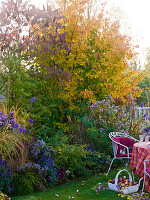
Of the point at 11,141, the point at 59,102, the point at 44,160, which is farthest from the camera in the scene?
the point at 59,102

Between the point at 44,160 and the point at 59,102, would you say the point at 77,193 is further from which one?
the point at 59,102

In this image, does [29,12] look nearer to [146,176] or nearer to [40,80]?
[40,80]

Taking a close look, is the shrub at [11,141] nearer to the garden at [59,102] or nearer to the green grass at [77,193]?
the garden at [59,102]

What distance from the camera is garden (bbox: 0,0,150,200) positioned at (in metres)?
4.53

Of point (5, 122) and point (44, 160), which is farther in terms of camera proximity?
point (44, 160)

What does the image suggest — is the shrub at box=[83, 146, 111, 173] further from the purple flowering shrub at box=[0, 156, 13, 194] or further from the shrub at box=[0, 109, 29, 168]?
the purple flowering shrub at box=[0, 156, 13, 194]

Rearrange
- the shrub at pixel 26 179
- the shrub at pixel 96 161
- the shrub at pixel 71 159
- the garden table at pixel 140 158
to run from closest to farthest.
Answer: the garden table at pixel 140 158
the shrub at pixel 26 179
the shrub at pixel 71 159
the shrub at pixel 96 161

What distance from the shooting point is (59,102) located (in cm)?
740

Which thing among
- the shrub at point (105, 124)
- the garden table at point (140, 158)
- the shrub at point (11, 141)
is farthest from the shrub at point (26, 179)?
the shrub at point (105, 124)

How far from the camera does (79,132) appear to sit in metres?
6.45

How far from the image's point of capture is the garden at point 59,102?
4.53 meters

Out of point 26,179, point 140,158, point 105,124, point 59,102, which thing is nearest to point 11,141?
point 26,179

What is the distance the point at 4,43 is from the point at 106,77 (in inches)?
118

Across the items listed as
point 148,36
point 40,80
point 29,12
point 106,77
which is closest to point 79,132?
point 40,80
